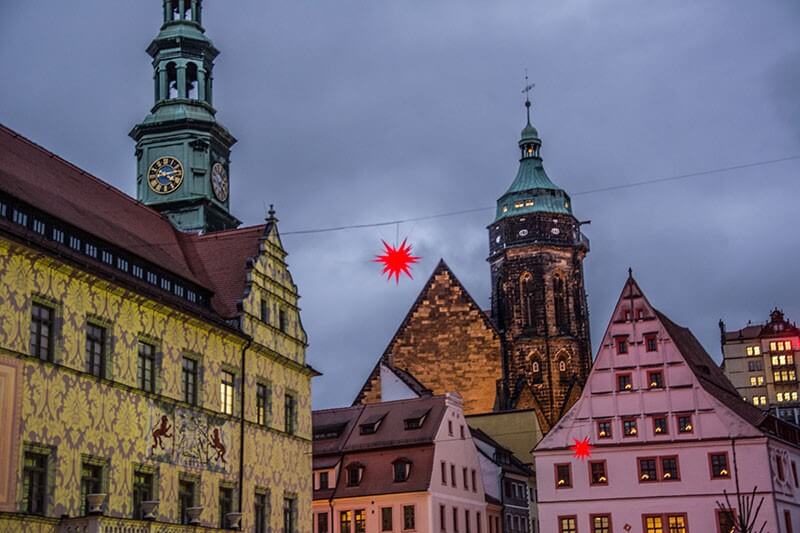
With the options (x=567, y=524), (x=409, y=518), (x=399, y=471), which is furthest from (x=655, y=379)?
(x=409, y=518)

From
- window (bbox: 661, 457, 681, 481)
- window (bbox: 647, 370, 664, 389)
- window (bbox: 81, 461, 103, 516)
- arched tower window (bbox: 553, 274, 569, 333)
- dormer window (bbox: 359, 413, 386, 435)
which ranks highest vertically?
arched tower window (bbox: 553, 274, 569, 333)

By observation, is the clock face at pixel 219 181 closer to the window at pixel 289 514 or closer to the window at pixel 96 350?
the window at pixel 289 514

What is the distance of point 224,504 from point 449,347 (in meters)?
38.0

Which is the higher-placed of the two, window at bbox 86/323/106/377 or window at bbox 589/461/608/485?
window at bbox 86/323/106/377

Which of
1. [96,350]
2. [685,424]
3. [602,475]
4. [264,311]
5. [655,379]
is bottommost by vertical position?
[602,475]

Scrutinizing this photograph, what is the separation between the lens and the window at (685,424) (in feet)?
165

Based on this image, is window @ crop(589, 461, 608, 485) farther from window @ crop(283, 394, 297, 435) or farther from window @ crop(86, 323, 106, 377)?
window @ crop(86, 323, 106, 377)

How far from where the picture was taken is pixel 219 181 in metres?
44.2

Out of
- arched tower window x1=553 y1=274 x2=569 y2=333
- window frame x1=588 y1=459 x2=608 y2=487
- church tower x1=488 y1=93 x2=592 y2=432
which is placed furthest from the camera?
arched tower window x1=553 y1=274 x2=569 y2=333

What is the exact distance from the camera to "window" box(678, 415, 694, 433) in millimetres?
50219

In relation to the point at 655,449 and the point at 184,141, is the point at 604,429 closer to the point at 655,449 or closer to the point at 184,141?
the point at 655,449

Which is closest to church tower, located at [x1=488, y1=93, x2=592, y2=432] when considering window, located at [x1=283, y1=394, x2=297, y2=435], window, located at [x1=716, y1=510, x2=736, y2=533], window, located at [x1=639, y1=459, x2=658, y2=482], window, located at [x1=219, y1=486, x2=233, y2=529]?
window, located at [x1=639, y1=459, x2=658, y2=482]

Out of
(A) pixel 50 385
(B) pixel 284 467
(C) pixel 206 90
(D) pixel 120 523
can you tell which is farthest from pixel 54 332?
(C) pixel 206 90

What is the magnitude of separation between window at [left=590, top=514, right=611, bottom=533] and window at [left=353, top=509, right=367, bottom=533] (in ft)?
32.0
